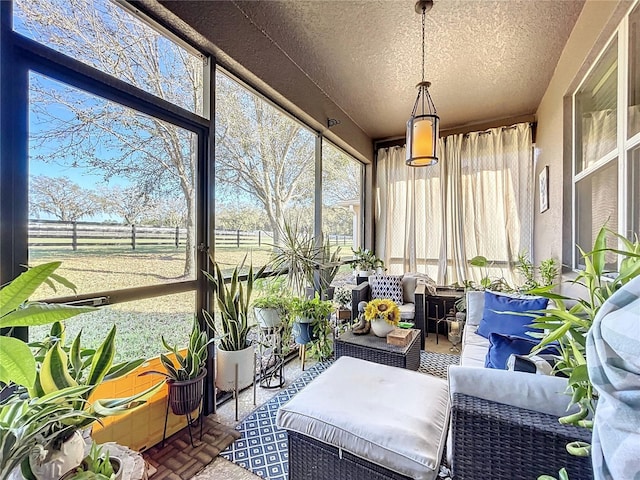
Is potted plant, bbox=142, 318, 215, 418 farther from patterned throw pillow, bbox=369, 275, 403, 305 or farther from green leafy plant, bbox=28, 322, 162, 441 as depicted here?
patterned throw pillow, bbox=369, 275, 403, 305

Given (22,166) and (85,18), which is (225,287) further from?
(85,18)

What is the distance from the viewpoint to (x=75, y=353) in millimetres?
1047

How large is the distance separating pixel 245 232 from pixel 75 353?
1540 millimetres

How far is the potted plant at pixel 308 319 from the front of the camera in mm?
2684

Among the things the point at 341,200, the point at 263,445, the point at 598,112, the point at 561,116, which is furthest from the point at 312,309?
the point at 561,116

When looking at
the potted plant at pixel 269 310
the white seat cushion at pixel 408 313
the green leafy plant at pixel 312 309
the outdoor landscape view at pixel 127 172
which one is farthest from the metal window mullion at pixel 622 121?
the outdoor landscape view at pixel 127 172

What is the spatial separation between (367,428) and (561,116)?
10.6ft

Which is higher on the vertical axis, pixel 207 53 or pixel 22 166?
pixel 207 53

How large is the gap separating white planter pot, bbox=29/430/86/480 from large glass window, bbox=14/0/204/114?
1.68 m

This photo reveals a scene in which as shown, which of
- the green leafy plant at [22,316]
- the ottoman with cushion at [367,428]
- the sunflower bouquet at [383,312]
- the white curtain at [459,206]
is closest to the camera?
the green leafy plant at [22,316]

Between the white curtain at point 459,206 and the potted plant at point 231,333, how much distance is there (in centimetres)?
337

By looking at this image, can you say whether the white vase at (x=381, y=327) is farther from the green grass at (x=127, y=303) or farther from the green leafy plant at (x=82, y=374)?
A: the green leafy plant at (x=82, y=374)

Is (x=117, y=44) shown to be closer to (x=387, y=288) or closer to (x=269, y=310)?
(x=269, y=310)

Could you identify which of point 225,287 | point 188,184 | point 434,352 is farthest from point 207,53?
point 434,352
